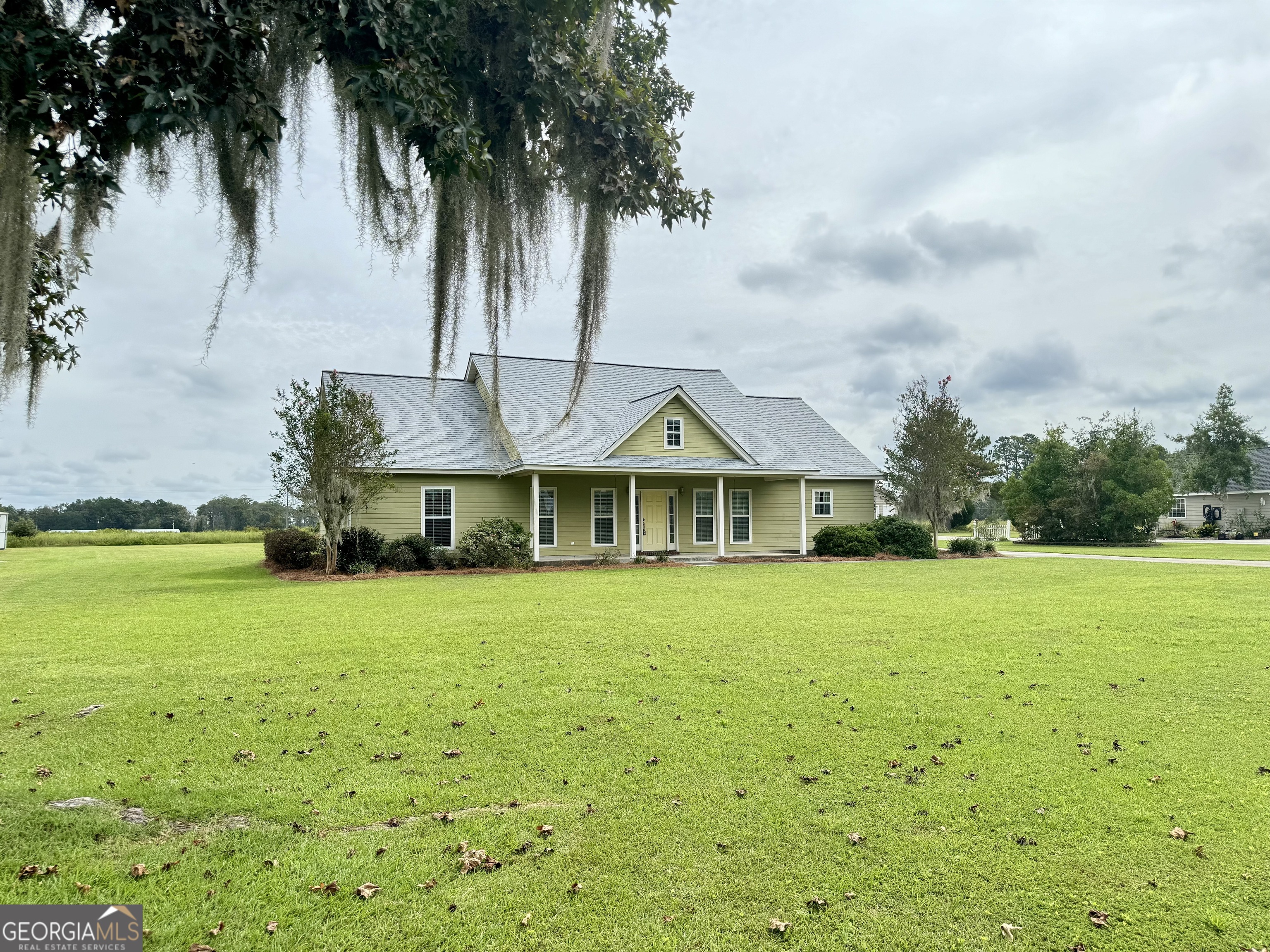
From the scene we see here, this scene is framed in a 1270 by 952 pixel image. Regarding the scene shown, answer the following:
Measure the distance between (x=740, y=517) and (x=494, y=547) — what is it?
8.97 meters

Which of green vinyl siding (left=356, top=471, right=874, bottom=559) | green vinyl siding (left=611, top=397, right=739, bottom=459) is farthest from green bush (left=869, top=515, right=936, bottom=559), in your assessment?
green vinyl siding (left=611, top=397, right=739, bottom=459)

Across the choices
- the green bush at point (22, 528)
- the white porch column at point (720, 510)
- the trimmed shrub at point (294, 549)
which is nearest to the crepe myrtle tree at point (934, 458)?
the white porch column at point (720, 510)

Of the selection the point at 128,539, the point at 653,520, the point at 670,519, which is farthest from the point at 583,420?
the point at 128,539

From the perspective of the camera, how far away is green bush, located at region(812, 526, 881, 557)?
22.3 meters

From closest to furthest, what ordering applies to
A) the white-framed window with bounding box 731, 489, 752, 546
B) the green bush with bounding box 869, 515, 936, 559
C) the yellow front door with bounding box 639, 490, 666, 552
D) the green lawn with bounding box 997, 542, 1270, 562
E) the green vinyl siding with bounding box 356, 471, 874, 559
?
the green vinyl siding with bounding box 356, 471, 874, 559 → the yellow front door with bounding box 639, 490, 666, 552 → the green bush with bounding box 869, 515, 936, 559 → the green lawn with bounding box 997, 542, 1270, 562 → the white-framed window with bounding box 731, 489, 752, 546

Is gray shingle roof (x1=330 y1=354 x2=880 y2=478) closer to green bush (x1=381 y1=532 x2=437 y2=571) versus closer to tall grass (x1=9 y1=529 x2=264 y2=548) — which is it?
green bush (x1=381 y1=532 x2=437 y2=571)

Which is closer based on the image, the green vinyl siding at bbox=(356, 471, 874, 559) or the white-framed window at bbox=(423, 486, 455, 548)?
the green vinyl siding at bbox=(356, 471, 874, 559)

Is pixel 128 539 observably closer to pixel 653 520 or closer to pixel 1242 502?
pixel 653 520

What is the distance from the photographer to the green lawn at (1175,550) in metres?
23.0

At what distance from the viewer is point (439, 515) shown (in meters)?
20.5

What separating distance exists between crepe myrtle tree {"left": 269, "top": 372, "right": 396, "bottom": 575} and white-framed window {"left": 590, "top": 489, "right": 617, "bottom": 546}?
6950 millimetres

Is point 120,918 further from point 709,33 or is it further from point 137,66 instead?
point 709,33

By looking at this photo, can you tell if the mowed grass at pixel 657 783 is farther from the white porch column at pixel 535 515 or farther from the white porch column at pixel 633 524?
the white porch column at pixel 633 524

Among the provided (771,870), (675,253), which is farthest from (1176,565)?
(771,870)
